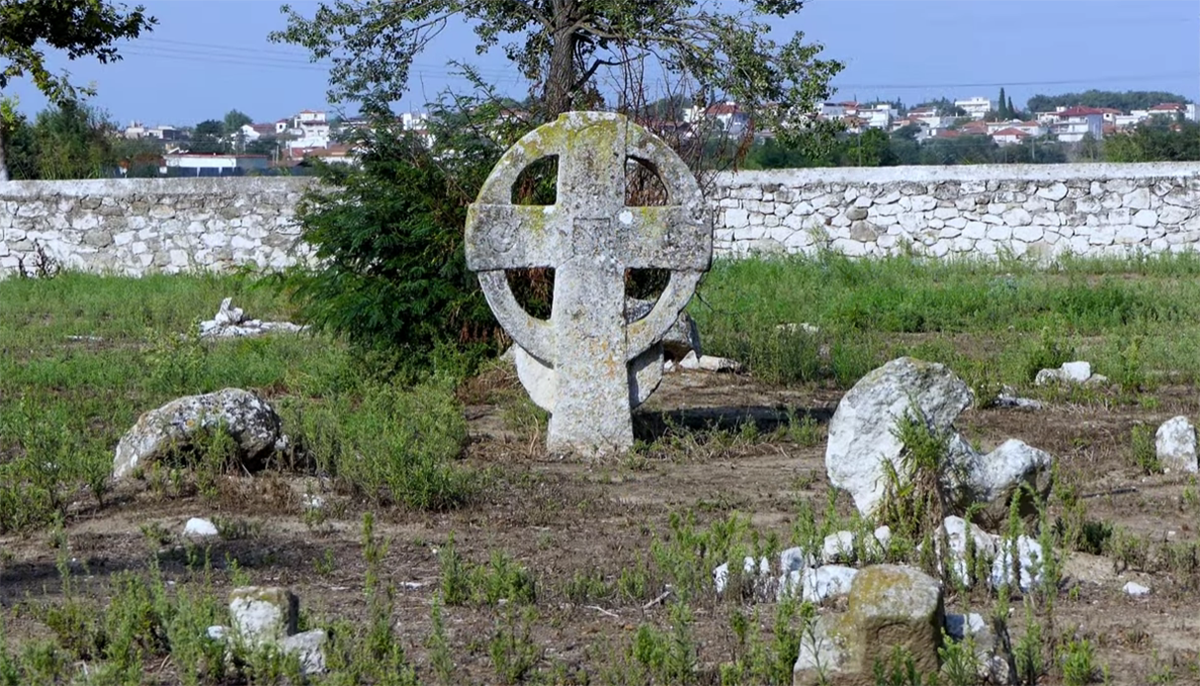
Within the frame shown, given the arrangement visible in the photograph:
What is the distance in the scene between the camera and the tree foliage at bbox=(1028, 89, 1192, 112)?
70.0 m

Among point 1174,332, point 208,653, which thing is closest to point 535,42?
point 1174,332

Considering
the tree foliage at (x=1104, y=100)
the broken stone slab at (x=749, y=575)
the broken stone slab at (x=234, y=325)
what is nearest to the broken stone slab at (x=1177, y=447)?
the broken stone slab at (x=749, y=575)

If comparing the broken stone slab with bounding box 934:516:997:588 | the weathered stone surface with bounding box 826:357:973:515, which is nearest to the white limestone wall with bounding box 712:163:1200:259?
the weathered stone surface with bounding box 826:357:973:515

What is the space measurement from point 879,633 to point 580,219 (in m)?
4.25

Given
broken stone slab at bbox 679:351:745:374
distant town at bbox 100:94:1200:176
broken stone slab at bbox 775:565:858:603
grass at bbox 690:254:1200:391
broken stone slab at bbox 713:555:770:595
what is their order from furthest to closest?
distant town at bbox 100:94:1200:176 → broken stone slab at bbox 679:351:745:374 → grass at bbox 690:254:1200:391 → broken stone slab at bbox 713:555:770:595 → broken stone slab at bbox 775:565:858:603

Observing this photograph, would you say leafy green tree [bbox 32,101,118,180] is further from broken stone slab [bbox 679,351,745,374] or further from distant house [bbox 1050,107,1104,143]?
distant house [bbox 1050,107,1104,143]

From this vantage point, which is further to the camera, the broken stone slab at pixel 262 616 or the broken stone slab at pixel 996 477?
the broken stone slab at pixel 996 477

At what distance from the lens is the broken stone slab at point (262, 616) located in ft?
14.7

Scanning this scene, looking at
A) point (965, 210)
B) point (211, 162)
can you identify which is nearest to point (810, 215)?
point (965, 210)

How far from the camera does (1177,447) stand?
24.2 ft

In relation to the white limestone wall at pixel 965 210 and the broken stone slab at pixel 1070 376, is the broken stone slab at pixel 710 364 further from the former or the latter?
the white limestone wall at pixel 965 210

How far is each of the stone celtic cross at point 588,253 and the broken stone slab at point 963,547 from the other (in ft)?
8.79

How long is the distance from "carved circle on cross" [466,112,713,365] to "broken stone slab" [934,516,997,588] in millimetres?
2730

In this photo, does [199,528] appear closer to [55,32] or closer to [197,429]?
[197,429]
